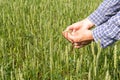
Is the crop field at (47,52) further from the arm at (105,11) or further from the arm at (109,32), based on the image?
the arm at (105,11)

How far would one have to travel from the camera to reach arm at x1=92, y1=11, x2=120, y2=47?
1.31m

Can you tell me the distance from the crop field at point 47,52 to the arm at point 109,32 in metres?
0.04

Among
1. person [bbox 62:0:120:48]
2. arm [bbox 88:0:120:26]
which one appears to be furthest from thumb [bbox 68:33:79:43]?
arm [bbox 88:0:120:26]

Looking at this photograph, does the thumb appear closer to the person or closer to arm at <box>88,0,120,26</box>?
the person

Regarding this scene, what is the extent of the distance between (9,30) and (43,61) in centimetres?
64

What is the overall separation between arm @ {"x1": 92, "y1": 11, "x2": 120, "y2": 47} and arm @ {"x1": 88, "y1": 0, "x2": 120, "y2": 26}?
227mm

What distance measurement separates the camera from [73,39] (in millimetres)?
1428

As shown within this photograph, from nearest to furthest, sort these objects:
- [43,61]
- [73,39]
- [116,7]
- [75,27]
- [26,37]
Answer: [73,39]
[116,7]
[75,27]
[43,61]
[26,37]

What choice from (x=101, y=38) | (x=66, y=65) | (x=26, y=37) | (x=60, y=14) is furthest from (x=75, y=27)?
(x=60, y=14)

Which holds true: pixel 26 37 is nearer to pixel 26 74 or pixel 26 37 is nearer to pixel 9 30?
pixel 9 30

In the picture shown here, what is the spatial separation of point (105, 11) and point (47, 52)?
468 millimetres

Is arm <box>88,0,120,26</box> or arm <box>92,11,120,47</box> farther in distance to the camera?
arm <box>88,0,120,26</box>

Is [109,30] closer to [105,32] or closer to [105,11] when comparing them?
[105,32]

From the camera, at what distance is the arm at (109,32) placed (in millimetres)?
1310
